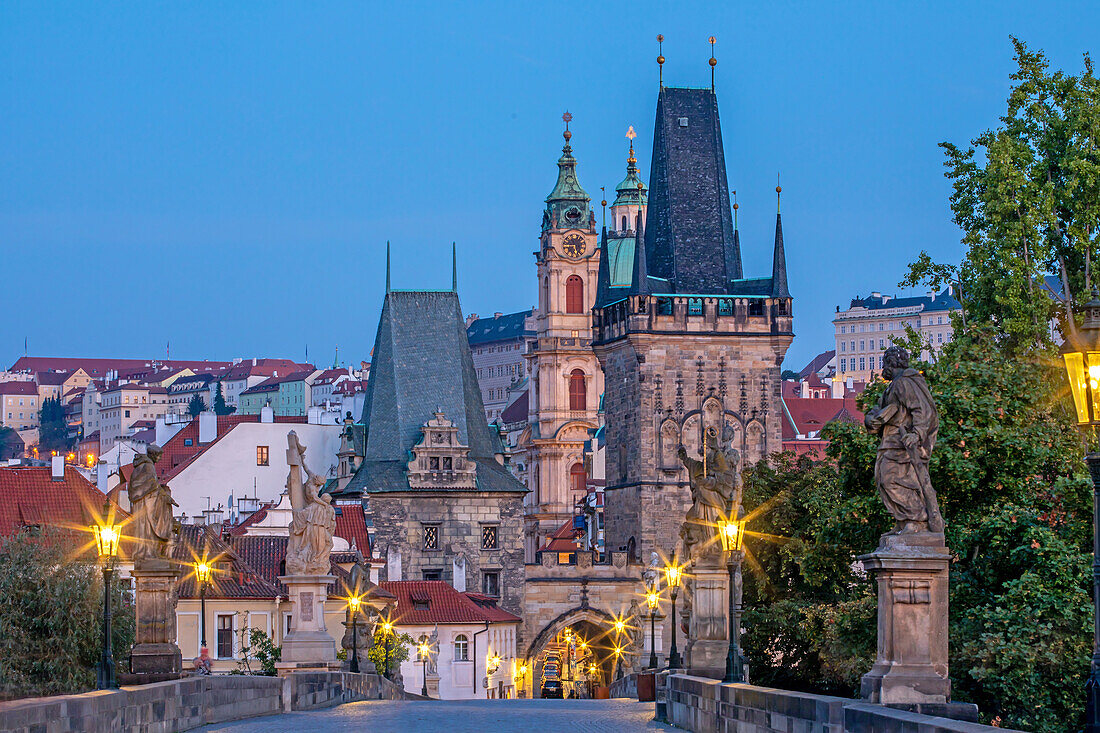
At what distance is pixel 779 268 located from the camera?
81.0m

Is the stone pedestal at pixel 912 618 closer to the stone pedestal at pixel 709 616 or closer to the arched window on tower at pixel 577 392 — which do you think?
the stone pedestal at pixel 709 616

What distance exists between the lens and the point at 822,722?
15.2 m

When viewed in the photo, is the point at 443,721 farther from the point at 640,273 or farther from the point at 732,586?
the point at 640,273

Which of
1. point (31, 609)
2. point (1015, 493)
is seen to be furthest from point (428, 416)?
point (1015, 493)

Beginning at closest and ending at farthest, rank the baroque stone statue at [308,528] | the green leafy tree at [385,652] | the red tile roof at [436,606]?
1. the baroque stone statue at [308,528]
2. the green leafy tree at [385,652]
3. the red tile roof at [436,606]

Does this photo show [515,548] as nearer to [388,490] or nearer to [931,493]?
[388,490]

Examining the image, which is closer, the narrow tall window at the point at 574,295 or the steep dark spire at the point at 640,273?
the steep dark spire at the point at 640,273

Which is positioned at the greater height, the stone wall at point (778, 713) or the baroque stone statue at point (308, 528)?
the baroque stone statue at point (308, 528)

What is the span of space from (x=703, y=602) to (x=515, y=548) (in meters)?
52.8

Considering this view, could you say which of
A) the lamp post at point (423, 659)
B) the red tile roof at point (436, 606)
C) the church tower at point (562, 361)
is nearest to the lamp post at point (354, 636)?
the lamp post at point (423, 659)

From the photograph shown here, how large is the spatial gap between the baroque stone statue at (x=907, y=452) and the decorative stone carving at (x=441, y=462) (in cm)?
6200

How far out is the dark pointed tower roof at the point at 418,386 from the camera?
7969 cm

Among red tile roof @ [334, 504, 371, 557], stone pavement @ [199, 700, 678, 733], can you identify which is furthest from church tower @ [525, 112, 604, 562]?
stone pavement @ [199, 700, 678, 733]

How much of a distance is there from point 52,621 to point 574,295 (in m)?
84.5
